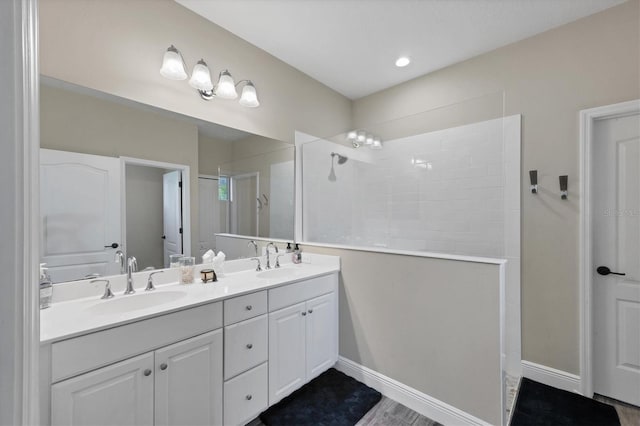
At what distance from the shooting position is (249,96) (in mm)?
2172

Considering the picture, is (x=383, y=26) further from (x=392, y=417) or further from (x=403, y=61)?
(x=392, y=417)

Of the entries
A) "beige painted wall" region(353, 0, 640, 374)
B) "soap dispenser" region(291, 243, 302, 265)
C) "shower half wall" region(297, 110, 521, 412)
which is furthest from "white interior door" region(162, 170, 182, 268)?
"beige painted wall" region(353, 0, 640, 374)

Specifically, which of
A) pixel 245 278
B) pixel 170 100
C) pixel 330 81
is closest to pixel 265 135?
pixel 170 100

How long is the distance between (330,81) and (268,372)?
2658 millimetres

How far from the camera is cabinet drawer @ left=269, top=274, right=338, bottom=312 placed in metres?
1.81

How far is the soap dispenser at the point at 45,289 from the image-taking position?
131 centimetres

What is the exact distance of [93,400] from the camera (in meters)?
1.12

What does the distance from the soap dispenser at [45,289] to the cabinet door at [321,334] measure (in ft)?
4.67

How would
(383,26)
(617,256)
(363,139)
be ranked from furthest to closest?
(363,139), (383,26), (617,256)

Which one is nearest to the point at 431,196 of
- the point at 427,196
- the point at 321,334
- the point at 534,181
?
the point at 427,196

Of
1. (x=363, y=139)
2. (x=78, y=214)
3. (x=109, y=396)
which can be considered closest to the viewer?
(x=109, y=396)

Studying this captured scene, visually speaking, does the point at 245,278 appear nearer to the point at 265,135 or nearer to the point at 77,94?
the point at 265,135

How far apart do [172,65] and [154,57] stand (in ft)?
0.44

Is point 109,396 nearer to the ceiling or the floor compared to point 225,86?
nearer to the floor
